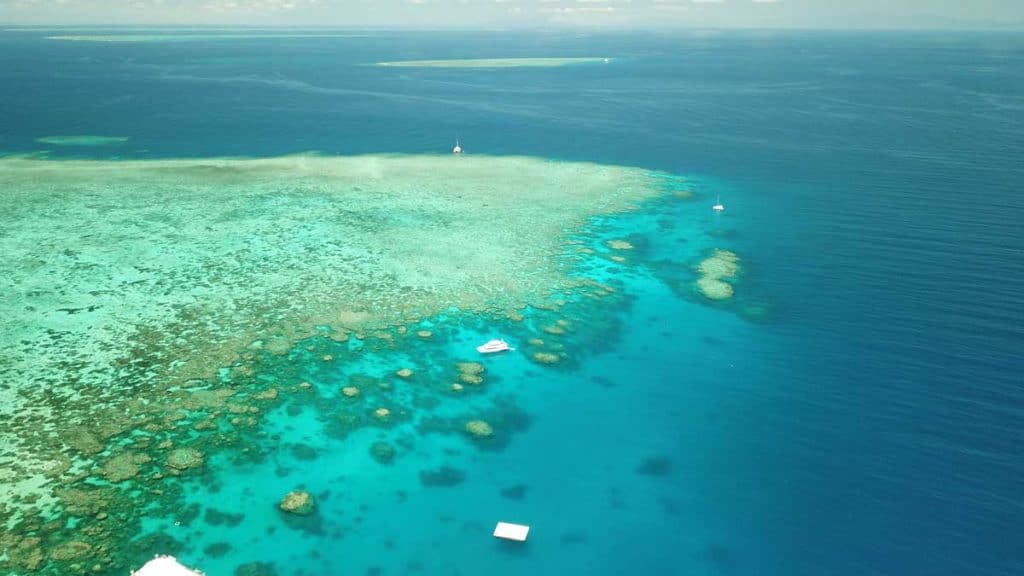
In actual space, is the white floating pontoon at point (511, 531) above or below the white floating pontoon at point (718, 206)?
below

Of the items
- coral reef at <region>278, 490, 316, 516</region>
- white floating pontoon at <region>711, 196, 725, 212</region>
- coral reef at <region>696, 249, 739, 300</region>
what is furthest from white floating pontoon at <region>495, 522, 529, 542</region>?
white floating pontoon at <region>711, 196, 725, 212</region>

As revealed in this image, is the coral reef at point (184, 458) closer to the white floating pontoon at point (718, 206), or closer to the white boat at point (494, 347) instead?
the white boat at point (494, 347)

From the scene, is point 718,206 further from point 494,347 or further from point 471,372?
point 471,372

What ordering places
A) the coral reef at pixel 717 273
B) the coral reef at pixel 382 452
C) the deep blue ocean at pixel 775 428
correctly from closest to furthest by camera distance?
the deep blue ocean at pixel 775 428 < the coral reef at pixel 382 452 < the coral reef at pixel 717 273

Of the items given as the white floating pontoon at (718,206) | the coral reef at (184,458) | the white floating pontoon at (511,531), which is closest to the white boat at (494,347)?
the white floating pontoon at (511,531)

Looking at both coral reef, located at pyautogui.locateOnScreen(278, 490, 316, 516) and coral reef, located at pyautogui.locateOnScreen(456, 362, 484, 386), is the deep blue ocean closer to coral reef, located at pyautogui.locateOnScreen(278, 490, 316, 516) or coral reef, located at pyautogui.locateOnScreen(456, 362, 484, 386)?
coral reef, located at pyautogui.locateOnScreen(278, 490, 316, 516)

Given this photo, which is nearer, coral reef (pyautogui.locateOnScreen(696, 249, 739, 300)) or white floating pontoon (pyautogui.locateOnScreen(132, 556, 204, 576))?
white floating pontoon (pyautogui.locateOnScreen(132, 556, 204, 576))
